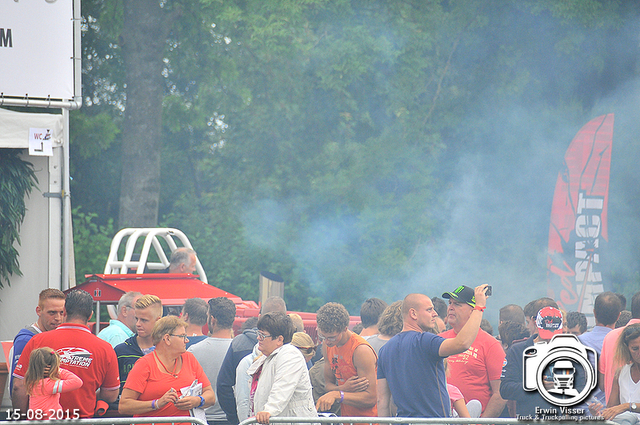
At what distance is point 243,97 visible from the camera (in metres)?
17.1

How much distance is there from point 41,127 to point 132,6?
1036cm

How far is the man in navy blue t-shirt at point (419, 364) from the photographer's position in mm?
4500

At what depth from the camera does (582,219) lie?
1319 centimetres

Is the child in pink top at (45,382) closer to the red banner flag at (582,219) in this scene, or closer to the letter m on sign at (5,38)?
the letter m on sign at (5,38)

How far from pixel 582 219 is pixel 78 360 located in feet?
35.5

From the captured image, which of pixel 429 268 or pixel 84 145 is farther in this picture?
pixel 429 268

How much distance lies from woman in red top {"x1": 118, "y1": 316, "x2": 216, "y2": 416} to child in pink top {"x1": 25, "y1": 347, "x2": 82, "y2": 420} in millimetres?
345

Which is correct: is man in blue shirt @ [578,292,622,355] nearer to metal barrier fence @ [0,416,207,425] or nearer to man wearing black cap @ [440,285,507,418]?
man wearing black cap @ [440,285,507,418]

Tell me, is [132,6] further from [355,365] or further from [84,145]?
[355,365]

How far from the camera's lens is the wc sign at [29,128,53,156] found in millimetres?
6660

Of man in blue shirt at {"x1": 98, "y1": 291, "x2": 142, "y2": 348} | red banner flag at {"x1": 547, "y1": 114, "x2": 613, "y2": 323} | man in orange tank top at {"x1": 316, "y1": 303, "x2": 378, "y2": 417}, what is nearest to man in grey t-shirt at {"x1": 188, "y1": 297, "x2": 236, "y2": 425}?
man in blue shirt at {"x1": 98, "y1": 291, "x2": 142, "y2": 348}

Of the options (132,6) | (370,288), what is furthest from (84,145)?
(370,288)

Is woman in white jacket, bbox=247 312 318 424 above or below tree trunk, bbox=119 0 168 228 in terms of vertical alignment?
below

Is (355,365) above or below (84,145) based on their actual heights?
below
